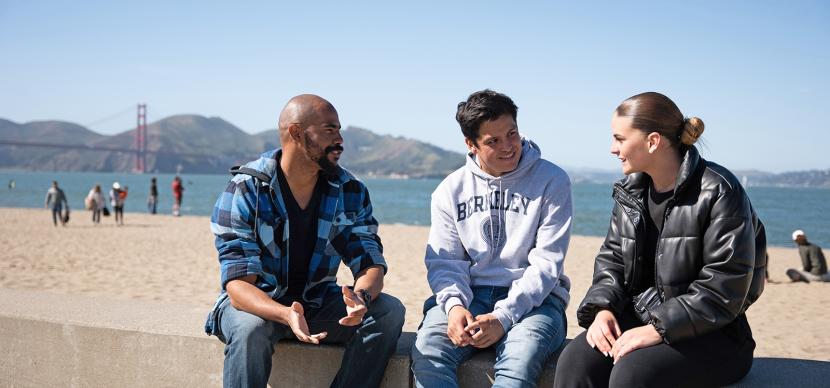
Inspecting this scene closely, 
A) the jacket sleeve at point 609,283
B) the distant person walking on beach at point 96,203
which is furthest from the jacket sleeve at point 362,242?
the distant person walking on beach at point 96,203

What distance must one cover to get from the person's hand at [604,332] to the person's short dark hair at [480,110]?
2.78ft

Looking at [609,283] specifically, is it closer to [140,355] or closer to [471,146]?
[471,146]

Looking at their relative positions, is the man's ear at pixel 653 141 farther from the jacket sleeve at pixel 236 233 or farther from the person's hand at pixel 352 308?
the jacket sleeve at pixel 236 233

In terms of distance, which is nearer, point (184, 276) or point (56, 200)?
point (184, 276)

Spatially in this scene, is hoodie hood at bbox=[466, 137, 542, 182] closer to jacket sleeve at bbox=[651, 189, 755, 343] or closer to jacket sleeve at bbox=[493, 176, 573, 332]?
jacket sleeve at bbox=[493, 176, 573, 332]

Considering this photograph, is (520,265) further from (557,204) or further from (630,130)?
(630,130)

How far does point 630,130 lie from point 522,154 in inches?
24.5

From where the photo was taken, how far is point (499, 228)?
268 centimetres

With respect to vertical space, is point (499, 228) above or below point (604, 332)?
above

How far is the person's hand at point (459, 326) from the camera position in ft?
7.66

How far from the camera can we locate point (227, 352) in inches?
91.5

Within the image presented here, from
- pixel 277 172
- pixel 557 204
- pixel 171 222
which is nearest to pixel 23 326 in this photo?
pixel 277 172

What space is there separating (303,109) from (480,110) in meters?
0.67

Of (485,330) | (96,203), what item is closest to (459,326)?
(485,330)
